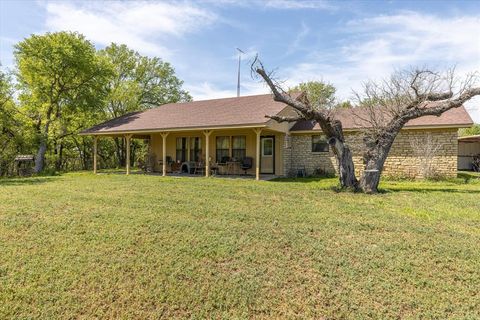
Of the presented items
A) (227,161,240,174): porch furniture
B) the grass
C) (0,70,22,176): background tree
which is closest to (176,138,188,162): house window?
(227,161,240,174): porch furniture

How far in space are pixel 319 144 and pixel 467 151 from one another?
10884 mm

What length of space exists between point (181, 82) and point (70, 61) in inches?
535

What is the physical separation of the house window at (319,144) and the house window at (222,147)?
431 centimetres

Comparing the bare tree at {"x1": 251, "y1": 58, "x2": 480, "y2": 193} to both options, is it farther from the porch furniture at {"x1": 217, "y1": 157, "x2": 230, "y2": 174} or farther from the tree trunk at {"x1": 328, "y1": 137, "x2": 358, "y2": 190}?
the porch furniture at {"x1": 217, "y1": 157, "x2": 230, "y2": 174}

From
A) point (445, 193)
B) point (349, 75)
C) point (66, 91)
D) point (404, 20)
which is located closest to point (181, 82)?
→ point (66, 91)

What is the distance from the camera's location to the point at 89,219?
556cm

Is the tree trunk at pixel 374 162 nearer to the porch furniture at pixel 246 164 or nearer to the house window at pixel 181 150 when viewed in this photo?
the porch furniture at pixel 246 164

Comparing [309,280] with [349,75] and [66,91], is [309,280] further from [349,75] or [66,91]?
[66,91]

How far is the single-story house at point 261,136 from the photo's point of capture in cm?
1225

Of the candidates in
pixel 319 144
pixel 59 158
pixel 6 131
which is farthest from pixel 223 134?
pixel 59 158

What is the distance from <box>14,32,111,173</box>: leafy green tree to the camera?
17.3 metres

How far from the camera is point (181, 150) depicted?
16.9 meters

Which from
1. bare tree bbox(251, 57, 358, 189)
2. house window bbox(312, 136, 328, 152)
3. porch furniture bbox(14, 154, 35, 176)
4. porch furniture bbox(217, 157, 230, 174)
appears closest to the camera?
bare tree bbox(251, 57, 358, 189)

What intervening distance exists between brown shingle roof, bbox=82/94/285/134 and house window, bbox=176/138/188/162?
152cm
